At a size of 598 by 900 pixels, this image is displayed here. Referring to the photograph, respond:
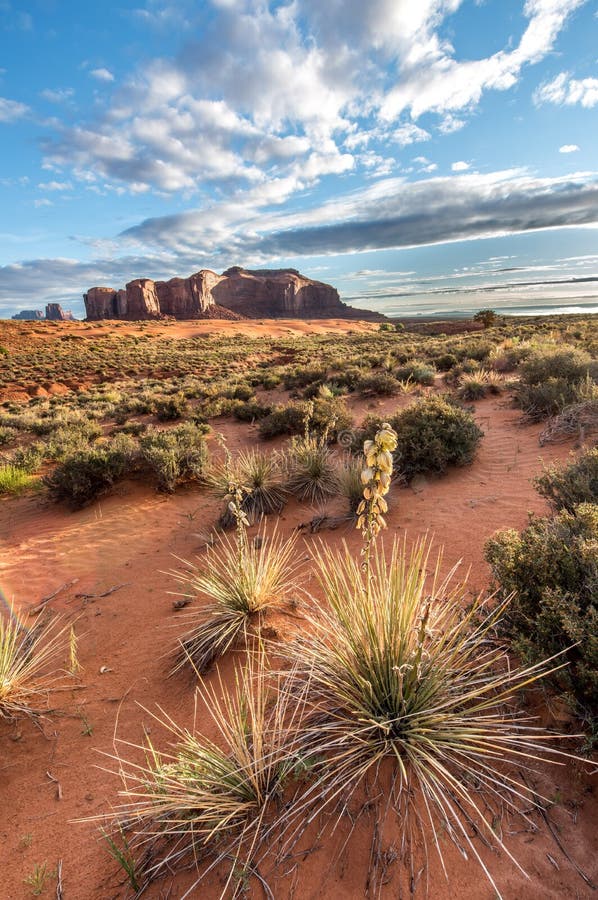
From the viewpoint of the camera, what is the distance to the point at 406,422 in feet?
23.1

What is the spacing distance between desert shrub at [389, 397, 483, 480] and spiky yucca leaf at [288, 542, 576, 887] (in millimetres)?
4171

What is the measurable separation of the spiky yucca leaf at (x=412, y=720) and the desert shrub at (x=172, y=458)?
5359 mm

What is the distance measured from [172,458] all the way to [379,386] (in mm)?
7104

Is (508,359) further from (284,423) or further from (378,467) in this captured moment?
(378,467)

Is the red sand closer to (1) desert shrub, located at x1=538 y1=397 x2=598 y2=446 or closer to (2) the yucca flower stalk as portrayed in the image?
(1) desert shrub, located at x1=538 y1=397 x2=598 y2=446

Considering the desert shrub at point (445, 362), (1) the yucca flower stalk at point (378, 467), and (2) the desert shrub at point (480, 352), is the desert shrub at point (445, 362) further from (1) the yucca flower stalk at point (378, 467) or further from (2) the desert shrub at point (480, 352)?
(1) the yucca flower stalk at point (378, 467)

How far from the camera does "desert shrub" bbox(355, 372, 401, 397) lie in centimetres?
1196

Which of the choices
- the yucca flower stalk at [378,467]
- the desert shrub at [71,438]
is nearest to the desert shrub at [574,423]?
the yucca flower stalk at [378,467]

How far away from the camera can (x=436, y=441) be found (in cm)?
641

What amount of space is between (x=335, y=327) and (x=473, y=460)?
8078 cm

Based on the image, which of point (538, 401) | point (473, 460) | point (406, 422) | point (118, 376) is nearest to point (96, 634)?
point (406, 422)

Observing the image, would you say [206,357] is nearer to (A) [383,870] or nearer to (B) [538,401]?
(B) [538,401]

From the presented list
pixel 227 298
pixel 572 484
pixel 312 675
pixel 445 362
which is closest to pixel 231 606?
pixel 312 675

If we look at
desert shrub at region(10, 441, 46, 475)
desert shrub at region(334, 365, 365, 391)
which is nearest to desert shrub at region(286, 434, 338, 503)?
desert shrub at region(10, 441, 46, 475)
